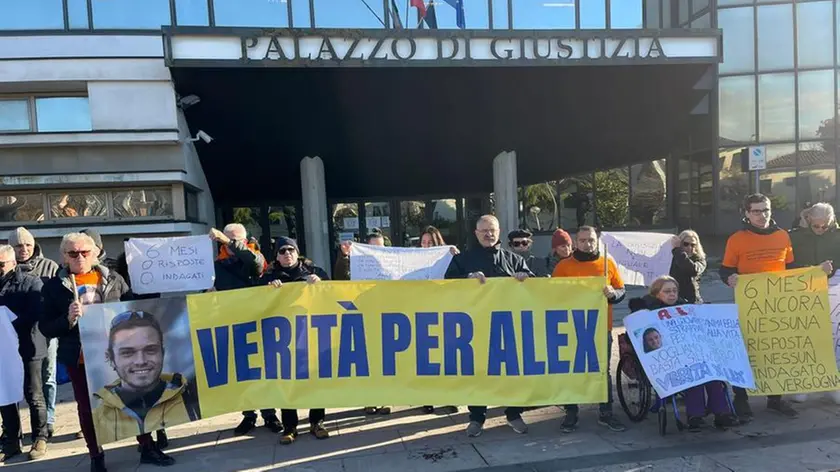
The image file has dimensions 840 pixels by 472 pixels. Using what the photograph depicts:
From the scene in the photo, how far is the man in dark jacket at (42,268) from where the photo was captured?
4.34m

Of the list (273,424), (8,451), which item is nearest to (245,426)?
(273,424)

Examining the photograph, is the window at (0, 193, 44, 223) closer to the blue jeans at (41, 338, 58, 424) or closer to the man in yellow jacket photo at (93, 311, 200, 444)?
the blue jeans at (41, 338, 58, 424)

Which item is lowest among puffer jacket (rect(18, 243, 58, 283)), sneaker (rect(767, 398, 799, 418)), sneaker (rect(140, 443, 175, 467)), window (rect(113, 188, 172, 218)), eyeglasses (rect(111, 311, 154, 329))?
sneaker (rect(767, 398, 799, 418))

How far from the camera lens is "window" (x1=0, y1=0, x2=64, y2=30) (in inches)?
376

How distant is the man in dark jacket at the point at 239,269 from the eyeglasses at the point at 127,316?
2.23 ft

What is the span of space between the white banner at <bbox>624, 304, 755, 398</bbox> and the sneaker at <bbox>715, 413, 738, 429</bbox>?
32 centimetres

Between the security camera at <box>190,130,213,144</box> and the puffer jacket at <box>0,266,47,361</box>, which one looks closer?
the puffer jacket at <box>0,266,47,361</box>

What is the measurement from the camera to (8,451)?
14.1 feet

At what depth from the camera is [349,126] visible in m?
12.7

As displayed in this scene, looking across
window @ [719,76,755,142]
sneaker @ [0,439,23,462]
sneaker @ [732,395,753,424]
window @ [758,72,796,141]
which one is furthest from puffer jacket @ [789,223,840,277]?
window @ [758,72,796,141]

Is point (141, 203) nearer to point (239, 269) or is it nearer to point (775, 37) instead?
point (239, 269)

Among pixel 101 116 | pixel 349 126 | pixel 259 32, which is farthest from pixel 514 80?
pixel 101 116

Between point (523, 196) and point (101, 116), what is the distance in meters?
13.5

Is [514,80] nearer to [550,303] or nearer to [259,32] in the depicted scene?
[259,32]
